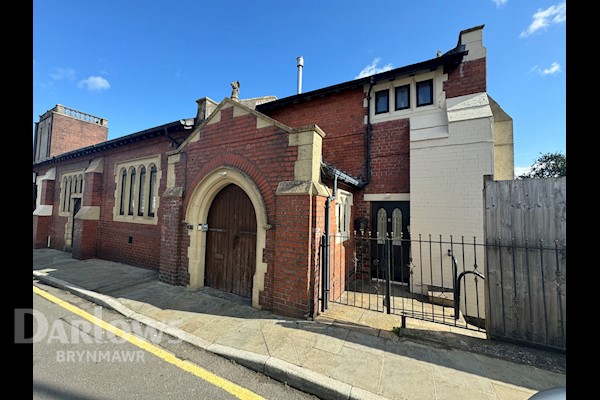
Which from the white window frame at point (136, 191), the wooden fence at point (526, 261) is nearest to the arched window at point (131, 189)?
the white window frame at point (136, 191)

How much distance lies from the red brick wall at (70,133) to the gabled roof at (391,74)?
21.5 metres

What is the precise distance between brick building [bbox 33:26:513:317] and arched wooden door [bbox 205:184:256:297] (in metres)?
0.03

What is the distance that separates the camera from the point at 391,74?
295 inches

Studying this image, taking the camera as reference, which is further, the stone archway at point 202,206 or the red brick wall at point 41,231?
the red brick wall at point 41,231

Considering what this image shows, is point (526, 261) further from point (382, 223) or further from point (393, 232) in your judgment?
point (382, 223)

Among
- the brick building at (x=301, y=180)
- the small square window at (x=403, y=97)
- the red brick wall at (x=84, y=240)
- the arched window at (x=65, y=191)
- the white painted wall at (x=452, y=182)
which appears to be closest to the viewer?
the brick building at (x=301, y=180)

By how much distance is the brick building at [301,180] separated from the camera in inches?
191

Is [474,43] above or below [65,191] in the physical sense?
above

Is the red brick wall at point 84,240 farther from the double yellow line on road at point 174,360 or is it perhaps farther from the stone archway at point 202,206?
the stone archway at point 202,206

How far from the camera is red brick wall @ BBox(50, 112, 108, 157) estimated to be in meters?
19.3

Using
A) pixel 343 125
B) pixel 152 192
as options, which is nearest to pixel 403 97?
pixel 343 125

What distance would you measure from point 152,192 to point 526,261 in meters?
10.6

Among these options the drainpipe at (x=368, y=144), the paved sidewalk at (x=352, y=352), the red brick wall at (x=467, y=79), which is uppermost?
the red brick wall at (x=467, y=79)
